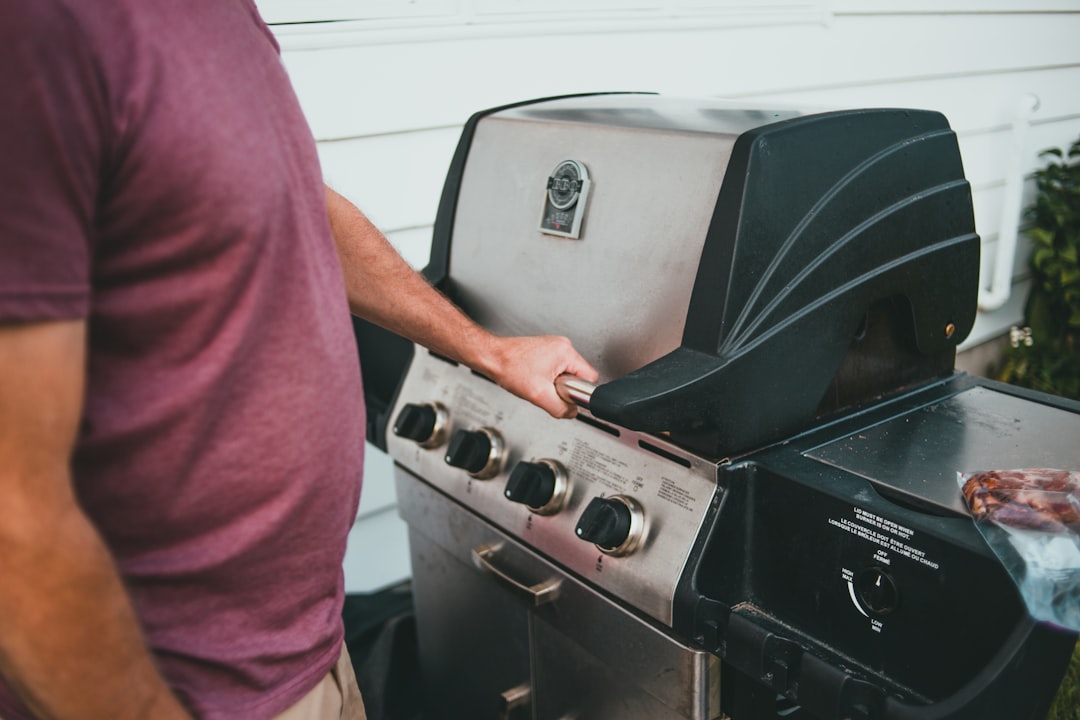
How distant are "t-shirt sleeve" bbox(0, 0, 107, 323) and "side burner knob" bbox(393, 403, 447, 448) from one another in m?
0.82

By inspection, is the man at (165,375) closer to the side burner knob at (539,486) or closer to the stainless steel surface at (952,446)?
the side burner knob at (539,486)

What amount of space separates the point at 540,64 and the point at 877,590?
59.0 inches

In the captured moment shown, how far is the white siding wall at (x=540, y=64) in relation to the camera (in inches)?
73.2

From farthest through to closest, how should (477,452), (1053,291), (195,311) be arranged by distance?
1. (1053,291)
2. (477,452)
3. (195,311)

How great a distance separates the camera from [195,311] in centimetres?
71

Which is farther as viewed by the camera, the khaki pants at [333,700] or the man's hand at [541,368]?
the man's hand at [541,368]

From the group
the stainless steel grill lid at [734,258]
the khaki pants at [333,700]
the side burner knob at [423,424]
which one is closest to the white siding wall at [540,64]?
the stainless steel grill lid at [734,258]

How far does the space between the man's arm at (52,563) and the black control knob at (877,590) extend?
0.71 m

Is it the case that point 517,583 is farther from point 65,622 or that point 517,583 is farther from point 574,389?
point 65,622

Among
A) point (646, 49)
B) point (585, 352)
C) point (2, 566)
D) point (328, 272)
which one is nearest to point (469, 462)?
point (585, 352)

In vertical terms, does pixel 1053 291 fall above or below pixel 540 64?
below

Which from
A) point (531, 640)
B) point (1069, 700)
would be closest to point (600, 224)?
point (531, 640)

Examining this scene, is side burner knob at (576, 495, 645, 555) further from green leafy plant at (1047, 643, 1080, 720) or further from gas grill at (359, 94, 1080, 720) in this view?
green leafy plant at (1047, 643, 1080, 720)

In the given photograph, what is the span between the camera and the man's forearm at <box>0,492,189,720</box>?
62cm
